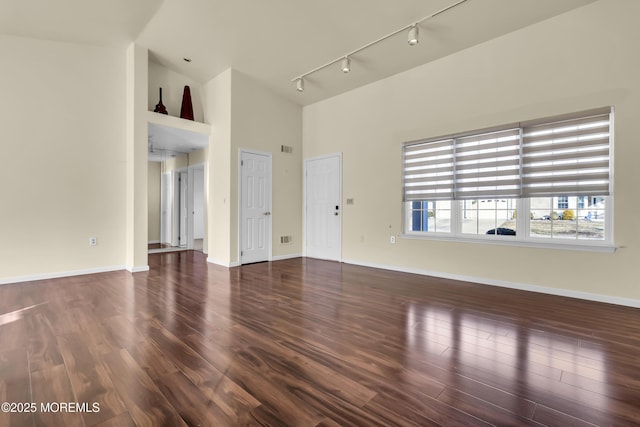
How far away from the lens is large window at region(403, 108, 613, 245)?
3.41 meters

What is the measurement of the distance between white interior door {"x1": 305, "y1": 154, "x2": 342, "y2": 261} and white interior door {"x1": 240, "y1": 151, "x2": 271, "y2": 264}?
89cm

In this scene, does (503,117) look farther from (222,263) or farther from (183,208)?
(183,208)

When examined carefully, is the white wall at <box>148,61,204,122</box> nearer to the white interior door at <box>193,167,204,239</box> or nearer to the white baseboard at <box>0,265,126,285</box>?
the white interior door at <box>193,167,204,239</box>

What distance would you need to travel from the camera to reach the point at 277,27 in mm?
4129

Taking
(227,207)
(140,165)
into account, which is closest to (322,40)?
(227,207)

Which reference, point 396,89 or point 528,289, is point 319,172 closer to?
point 396,89

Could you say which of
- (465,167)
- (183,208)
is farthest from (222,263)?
(465,167)

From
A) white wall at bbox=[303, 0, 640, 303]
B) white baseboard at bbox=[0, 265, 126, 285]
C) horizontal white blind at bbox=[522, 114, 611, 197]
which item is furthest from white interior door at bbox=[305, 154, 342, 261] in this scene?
white baseboard at bbox=[0, 265, 126, 285]

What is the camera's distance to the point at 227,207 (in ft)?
17.4

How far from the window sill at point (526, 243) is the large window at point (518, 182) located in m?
0.05

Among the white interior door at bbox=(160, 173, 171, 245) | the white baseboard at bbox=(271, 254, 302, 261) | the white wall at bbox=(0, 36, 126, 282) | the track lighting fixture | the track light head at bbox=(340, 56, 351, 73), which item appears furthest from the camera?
the white interior door at bbox=(160, 173, 171, 245)

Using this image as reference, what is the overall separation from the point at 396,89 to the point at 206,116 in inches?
137

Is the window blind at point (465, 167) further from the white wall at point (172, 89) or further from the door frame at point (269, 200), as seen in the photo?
the white wall at point (172, 89)

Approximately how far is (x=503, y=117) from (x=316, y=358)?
147 inches
